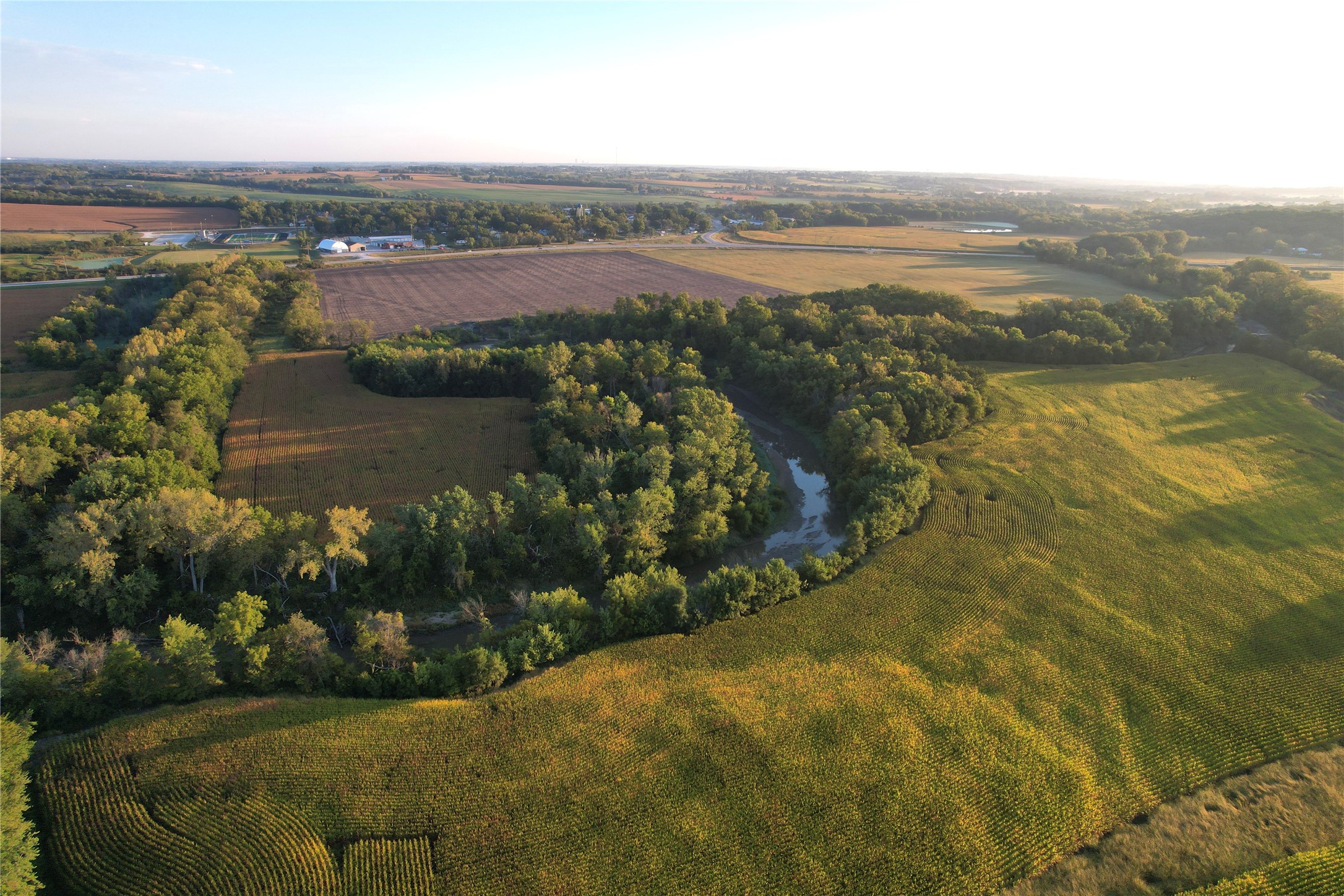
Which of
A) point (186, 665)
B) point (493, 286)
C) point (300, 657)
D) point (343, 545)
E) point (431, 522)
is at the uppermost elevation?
point (493, 286)

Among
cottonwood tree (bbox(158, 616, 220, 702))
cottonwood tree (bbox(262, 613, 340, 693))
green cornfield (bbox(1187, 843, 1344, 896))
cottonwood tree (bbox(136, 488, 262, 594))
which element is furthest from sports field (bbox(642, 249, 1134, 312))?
cottonwood tree (bbox(158, 616, 220, 702))

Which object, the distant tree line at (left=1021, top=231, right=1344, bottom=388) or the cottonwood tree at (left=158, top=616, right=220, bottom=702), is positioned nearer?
the cottonwood tree at (left=158, top=616, right=220, bottom=702)

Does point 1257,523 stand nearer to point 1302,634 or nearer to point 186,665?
point 1302,634

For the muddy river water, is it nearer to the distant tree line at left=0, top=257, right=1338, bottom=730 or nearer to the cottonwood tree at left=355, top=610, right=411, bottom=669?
the distant tree line at left=0, top=257, right=1338, bottom=730

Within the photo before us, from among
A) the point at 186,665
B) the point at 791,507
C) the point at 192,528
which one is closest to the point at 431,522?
the point at 192,528

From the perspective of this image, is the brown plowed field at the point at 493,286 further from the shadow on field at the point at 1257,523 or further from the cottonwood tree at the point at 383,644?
the shadow on field at the point at 1257,523
